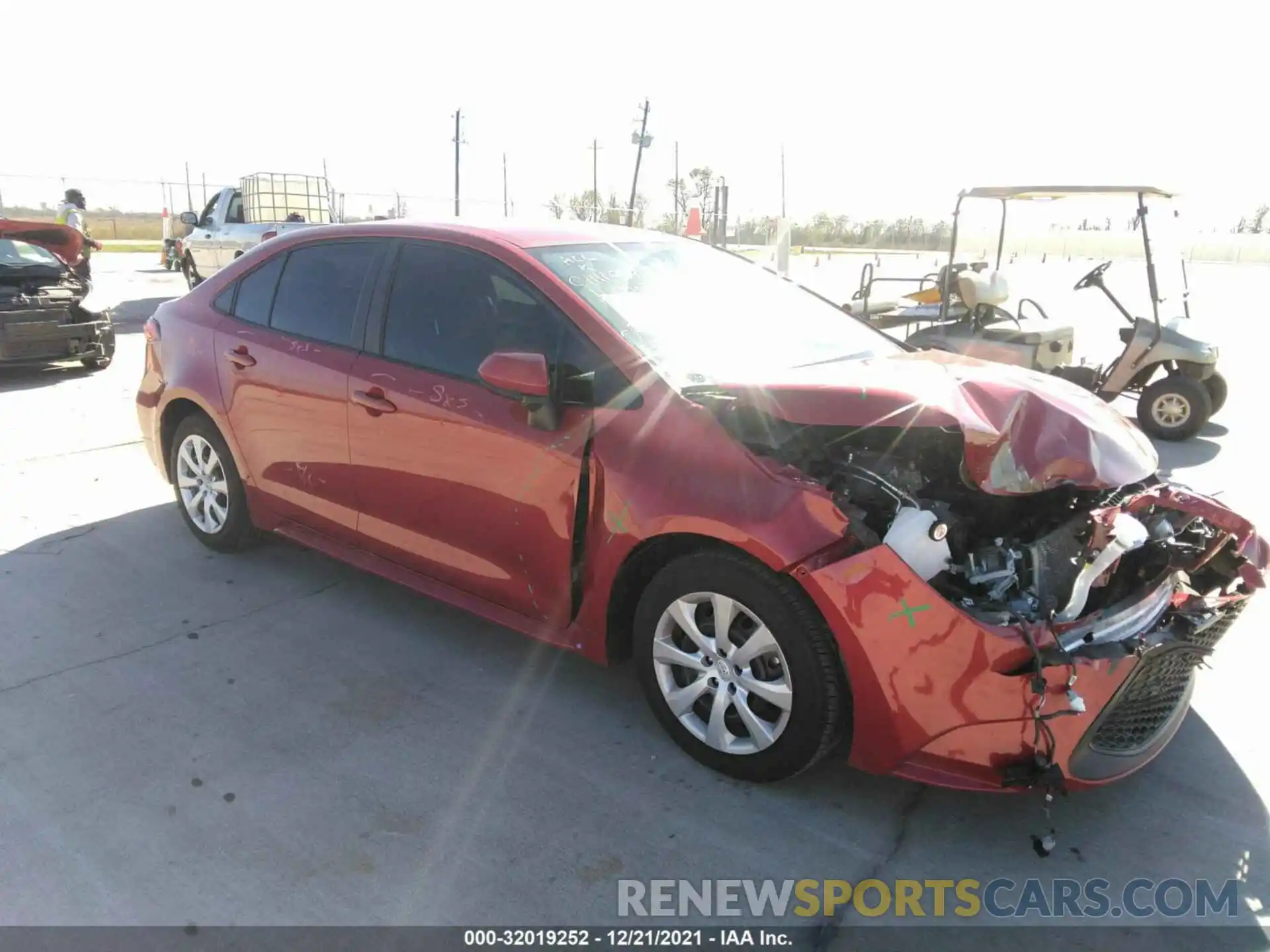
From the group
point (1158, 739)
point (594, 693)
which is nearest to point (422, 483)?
point (594, 693)

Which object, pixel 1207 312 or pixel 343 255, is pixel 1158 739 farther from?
pixel 1207 312

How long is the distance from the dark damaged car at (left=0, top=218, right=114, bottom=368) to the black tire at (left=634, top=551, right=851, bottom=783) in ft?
27.8

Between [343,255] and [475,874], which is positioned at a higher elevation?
[343,255]

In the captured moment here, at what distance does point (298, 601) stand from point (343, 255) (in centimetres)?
161

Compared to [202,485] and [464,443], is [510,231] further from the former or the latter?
[202,485]

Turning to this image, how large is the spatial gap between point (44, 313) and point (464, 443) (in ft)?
25.3

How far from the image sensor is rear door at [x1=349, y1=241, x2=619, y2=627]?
10.5ft

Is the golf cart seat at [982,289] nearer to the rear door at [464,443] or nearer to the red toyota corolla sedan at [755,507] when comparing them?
the red toyota corolla sedan at [755,507]

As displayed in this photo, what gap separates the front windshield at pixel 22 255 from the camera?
920 centimetres

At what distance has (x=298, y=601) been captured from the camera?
4.27m

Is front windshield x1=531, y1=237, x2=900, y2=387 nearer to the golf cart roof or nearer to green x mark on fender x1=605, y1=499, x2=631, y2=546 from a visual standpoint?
green x mark on fender x1=605, y1=499, x2=631, y2=546

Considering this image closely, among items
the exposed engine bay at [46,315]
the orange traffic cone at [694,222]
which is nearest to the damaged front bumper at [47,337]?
the exposed engine bay at [46,315]

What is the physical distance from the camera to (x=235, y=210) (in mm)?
16875

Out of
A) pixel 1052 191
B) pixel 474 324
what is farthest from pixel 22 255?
pixel 1052 191
